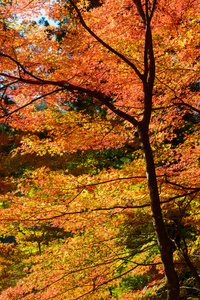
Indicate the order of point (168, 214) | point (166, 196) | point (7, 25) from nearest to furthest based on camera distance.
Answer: point (7, 25)
point (166, 196)
point (168, 214)

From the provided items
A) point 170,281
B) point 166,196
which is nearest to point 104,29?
point 166,196

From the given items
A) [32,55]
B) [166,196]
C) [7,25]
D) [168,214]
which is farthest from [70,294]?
[7,25]

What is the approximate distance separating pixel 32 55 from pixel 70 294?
427cm

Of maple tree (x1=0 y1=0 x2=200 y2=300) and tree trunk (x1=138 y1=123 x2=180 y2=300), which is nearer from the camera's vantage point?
tree trunk (x1=138 y1=123 x2=180 y2=300)

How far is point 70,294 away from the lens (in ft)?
14.7

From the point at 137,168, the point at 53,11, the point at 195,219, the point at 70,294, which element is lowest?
the point at 70,294

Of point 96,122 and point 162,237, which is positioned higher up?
point 96,122

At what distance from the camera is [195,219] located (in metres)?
5.68

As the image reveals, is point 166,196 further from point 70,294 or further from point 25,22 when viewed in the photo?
point 25,22

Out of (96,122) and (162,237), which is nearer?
(162,237)

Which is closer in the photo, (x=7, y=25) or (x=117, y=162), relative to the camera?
(x=7, y=25)

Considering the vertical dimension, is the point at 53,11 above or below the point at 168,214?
above

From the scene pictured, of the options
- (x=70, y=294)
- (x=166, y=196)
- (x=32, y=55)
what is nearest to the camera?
(x=32, y=55)

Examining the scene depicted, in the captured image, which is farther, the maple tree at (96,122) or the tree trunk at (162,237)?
the maple tree at (96,122)
